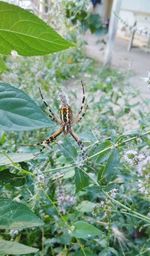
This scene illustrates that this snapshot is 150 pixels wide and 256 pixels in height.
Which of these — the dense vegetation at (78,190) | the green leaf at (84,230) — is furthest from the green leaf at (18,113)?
the green leaf at (84,230)

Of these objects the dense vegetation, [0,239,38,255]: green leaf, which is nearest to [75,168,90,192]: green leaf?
the dense vegetation

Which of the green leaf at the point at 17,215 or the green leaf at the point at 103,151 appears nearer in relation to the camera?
the green leaf at the point at 17,215

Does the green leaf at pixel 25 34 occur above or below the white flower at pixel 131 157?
above

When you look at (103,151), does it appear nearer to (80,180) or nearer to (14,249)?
(80,180)

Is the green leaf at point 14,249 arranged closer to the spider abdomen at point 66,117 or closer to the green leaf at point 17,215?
the green leaf at point 17,215

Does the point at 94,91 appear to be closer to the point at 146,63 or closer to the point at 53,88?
the point at 53,88

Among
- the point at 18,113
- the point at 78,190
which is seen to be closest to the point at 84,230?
the point at 78,190

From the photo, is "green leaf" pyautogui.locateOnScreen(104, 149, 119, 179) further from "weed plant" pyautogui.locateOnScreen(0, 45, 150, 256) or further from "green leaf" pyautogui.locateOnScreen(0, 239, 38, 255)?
"green leaf" pyautogui.locateOnScreen(0, 239, 38, 255)
